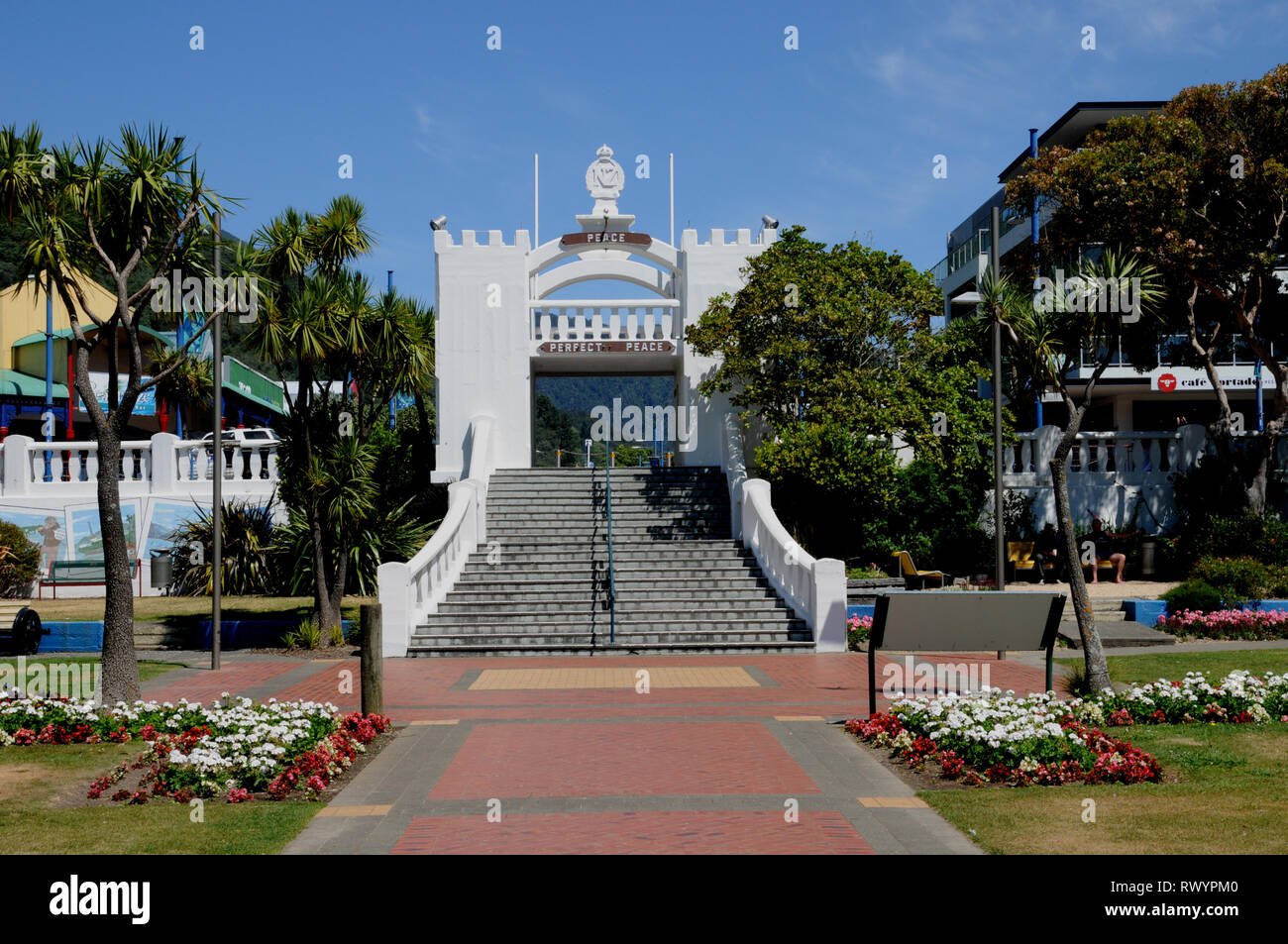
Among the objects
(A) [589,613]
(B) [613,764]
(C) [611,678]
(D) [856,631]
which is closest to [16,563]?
(A) [589,613]

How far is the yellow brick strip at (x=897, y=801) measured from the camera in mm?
7891

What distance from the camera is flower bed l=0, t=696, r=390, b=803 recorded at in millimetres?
8398

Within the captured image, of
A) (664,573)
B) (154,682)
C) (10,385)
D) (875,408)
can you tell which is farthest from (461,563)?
(10,385)

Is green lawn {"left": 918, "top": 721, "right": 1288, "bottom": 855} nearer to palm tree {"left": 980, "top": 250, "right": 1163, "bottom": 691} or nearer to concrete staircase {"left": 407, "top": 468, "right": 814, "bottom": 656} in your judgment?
palm tree {"left": 980, "top": 250, "right": 1163, "bottom": 691}

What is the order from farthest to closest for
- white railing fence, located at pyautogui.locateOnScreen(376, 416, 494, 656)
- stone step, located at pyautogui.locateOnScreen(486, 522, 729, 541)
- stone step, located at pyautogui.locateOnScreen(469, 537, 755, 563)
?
stone step, located at pyautogui.locateOnScreen(486, 522, 729, 541)
stone step, located at pyautogui.locateOnScreen(469, 537, 755, 563)
white railing fence, located at pyautogui.locateOnScreen(376, 416, 494, 656)

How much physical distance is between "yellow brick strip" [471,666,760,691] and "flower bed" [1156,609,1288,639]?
785 cm

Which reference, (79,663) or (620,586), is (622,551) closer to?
(620,586)

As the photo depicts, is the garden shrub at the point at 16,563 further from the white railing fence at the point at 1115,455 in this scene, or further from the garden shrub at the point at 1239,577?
the garden shrub at the point at 1239,577

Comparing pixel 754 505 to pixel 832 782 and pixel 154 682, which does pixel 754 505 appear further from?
pixel 832 782

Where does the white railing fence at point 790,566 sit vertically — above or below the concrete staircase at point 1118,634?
above

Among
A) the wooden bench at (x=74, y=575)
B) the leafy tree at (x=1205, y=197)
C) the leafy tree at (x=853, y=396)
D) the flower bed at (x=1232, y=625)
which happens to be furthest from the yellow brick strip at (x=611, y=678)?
the leafy tree at (x=1205, y=197)

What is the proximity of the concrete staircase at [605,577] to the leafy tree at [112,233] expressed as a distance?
6274 mm

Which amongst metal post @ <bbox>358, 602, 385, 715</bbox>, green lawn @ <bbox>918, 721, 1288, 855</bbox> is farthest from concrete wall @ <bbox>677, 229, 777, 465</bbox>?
green lawn @ <bbox>918, 721, 1288, 855</bbox>

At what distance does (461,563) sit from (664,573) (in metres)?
3.67
